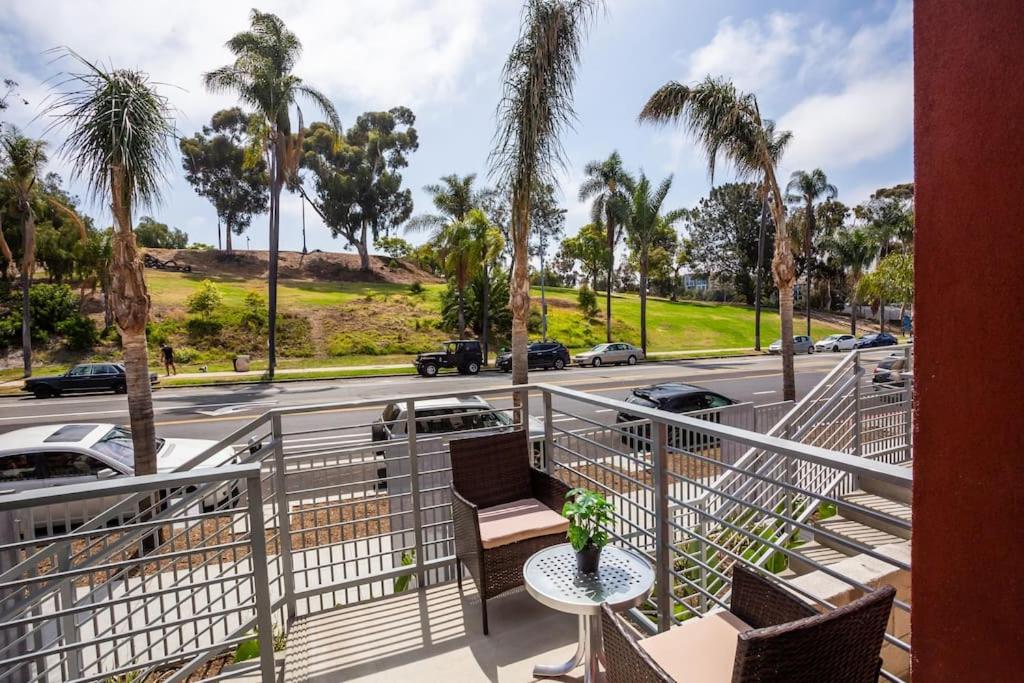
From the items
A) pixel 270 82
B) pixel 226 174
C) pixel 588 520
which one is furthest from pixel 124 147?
pixel 226 174

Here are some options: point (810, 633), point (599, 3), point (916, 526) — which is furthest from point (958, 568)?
point (599, 3)

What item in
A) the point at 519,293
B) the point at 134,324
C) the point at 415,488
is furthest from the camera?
the point at 519,293

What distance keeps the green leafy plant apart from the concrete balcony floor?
927mm

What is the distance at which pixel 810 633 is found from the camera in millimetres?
1467

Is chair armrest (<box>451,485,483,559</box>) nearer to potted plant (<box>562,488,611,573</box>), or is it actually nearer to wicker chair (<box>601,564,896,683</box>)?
potted plant (<box>562,488,611,573</box>)

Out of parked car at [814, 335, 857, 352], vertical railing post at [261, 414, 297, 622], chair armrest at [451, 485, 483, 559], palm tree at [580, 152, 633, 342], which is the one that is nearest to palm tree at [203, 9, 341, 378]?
palm tree at [580, 152, 633, 342]

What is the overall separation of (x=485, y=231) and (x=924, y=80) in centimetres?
1927

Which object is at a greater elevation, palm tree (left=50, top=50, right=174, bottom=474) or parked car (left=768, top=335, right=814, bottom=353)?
palm tree (left=50, top=50, right=174, bottom=474)

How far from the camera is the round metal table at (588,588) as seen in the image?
2555mm

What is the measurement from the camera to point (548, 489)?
4.03 metres

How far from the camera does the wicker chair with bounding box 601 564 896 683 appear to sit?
4.76 feet

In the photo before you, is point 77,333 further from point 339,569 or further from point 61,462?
point 339,569

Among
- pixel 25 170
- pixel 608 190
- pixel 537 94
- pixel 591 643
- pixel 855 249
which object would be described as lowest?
pixel 591 643

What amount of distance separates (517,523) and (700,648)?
1.70m
